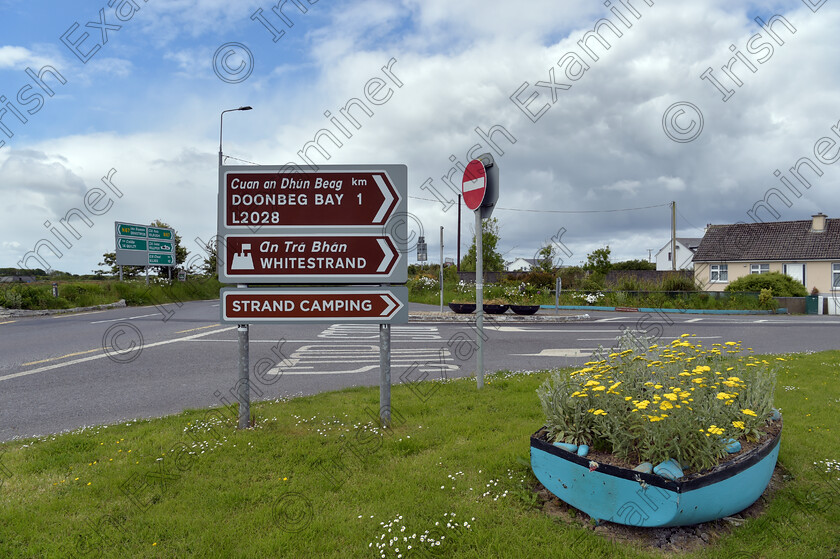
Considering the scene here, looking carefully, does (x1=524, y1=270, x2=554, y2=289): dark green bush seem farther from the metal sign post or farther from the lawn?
the lawn

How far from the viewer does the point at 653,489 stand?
2889mm

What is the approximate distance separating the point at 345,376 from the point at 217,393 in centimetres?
217

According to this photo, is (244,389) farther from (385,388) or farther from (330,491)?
(330,491)

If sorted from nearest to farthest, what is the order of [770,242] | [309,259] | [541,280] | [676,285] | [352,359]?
[309,259]
[352,359]
[676,285]
[541,280]
[770,242]

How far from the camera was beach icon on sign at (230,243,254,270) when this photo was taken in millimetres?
5418

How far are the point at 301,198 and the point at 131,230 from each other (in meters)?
33.7

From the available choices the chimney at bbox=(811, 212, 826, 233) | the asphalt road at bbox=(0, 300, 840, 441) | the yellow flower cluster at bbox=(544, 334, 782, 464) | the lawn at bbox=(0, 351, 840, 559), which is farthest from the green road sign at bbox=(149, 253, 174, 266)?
the chimney at bbox=(811, 212, 826, 233)

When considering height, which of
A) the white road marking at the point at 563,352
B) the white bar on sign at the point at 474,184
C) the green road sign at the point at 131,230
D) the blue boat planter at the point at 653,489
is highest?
the green road sign at the point at 131,230

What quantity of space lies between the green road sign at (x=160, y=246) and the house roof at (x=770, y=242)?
43022 millimetres

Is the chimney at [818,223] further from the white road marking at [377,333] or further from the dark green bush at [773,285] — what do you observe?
the white road marking at [377,333]

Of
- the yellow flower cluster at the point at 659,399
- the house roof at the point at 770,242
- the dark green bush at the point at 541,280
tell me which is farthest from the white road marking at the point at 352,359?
the house roof at the point at 770,242

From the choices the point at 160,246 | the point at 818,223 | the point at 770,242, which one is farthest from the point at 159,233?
the point at 818,223

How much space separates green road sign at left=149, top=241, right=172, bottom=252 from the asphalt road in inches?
724

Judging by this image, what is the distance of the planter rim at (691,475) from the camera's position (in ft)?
9.35
